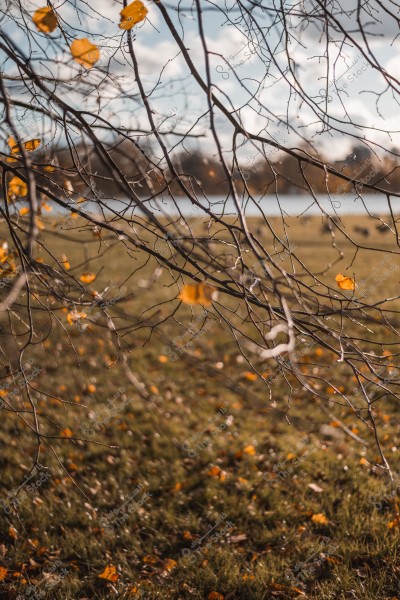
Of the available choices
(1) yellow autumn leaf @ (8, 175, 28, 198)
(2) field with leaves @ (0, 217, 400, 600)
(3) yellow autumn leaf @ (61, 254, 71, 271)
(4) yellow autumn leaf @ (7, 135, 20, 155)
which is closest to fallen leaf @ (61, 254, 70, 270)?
(3) yellow autumn leaf @ (61, 254, 71, 271)

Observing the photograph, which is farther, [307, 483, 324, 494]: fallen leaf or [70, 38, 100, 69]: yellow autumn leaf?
[307, 483, 324, 494]: fallen leaf

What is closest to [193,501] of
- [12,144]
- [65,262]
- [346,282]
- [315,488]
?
[315,488]

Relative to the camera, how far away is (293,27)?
2160 mm

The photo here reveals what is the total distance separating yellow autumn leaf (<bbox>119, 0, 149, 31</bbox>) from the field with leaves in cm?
97

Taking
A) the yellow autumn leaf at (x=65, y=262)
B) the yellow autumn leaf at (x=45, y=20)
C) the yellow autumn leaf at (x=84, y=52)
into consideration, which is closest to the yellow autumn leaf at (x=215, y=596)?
the yellow autumn leaf at (x=65, y=262)

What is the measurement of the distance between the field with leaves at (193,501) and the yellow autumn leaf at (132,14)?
38.2 inches

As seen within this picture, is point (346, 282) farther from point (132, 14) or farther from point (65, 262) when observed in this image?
point (65, 262)

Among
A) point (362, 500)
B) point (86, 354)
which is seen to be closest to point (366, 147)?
point (362, 500)

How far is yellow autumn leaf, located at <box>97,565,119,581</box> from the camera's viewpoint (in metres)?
2.99

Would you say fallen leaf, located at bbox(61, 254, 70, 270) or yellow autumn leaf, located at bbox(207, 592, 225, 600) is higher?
fallen leaf, located at bbox(61, 254, 70, 270)

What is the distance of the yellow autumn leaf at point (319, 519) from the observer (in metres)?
3.41

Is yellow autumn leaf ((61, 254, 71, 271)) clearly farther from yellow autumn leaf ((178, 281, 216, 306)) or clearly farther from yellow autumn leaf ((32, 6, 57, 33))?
yellow autumn leaf ((178, 281, 216, 306))

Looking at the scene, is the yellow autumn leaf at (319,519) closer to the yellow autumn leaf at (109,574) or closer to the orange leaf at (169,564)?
the orange leaf at (169,564)

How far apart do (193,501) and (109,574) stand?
91 cm
